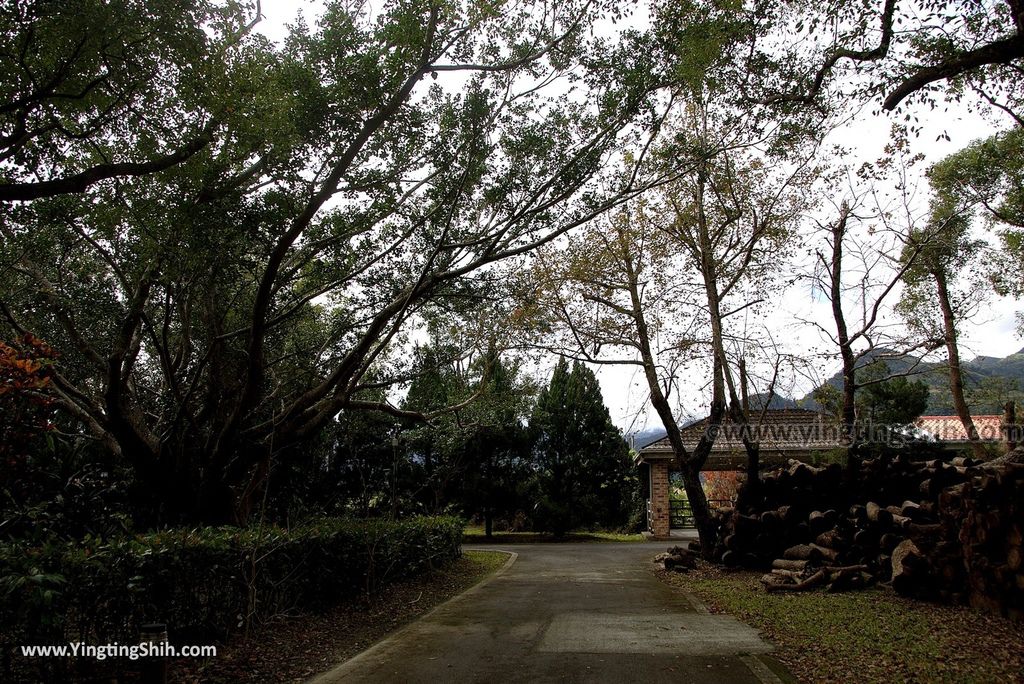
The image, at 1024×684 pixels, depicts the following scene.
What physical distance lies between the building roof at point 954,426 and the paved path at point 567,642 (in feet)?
46.1

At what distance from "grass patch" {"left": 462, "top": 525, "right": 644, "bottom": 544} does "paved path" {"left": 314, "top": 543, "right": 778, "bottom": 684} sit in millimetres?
13225

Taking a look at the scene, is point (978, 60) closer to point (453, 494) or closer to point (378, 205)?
point (378, 205)

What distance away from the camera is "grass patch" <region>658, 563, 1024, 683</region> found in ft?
16.9

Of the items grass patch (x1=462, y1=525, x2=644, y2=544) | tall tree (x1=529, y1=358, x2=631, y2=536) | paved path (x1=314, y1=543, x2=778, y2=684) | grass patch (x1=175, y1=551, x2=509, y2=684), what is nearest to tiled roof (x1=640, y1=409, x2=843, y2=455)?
tall tree (x1=529, y1=358, x2=631, y2=536)

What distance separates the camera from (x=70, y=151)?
786 cm

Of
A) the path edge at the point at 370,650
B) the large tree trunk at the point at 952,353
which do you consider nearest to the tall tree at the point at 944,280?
the large tree trunk at the point at 952,353

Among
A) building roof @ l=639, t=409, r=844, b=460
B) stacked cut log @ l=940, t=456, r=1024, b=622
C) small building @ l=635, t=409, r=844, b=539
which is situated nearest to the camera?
stacked cut log @ l=940, t=456, r=1024, b=622

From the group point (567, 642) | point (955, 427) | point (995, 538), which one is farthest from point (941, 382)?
point (567, 642)

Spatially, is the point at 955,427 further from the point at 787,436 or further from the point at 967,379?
the point at 967,379

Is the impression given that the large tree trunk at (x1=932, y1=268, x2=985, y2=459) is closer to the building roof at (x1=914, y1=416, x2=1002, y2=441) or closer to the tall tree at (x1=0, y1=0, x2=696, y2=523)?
the building roof at (x1=914, y1=416, x2=1002, y2=441)

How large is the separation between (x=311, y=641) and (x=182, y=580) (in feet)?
5.45

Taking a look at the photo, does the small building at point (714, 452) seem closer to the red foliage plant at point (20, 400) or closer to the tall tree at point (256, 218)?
the tall tree at point (256, 218)

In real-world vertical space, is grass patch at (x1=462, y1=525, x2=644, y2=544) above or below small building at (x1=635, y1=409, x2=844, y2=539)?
below

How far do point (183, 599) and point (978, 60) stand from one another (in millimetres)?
8019
